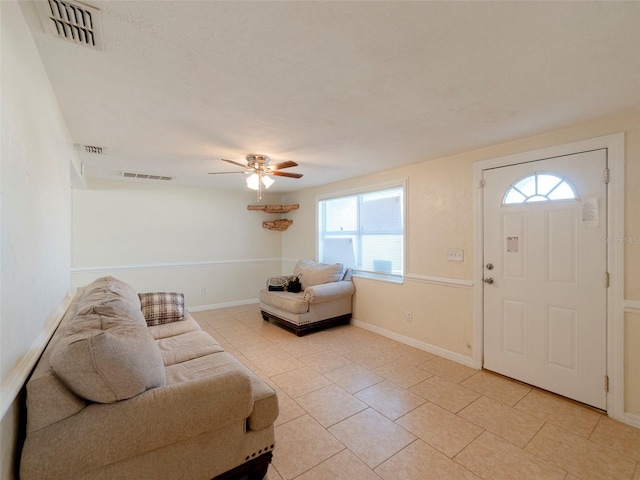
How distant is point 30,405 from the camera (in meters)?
1.11

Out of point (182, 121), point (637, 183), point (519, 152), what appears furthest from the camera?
point (519, 152)

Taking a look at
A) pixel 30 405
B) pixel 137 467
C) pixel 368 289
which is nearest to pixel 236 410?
pixel 137 467

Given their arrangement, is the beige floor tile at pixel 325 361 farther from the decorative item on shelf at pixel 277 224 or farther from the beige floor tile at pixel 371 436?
the decorative item on shelf at pixel 277 224

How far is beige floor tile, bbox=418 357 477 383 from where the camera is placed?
2.79m

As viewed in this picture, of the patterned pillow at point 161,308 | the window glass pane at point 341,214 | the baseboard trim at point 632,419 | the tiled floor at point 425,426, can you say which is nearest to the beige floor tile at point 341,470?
Result: the tiled floor at point 425,426

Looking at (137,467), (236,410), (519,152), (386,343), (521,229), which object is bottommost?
(386,343)

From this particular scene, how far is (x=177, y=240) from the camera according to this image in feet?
16.6

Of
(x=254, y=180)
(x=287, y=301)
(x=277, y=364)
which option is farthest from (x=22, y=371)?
(x=287, y=301)

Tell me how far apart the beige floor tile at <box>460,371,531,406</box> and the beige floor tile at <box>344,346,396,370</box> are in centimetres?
79

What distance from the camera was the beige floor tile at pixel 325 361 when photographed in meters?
3.01

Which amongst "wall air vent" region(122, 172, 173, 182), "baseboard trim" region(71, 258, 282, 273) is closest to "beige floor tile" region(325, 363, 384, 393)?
"baseboard trim" region(71, 258, 282, 273)

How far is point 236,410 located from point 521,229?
2737 mm

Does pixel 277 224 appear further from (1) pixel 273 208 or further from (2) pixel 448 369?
(2) pixel 448 369

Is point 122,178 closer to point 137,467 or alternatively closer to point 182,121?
point 182,121
